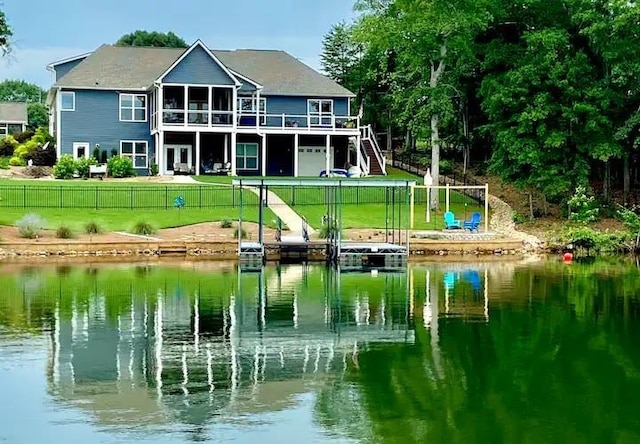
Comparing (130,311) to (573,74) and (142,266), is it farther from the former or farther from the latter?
(573,74)

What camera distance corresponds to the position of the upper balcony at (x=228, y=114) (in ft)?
195

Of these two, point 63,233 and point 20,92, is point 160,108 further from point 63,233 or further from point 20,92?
point 20,92

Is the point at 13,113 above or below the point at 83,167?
above

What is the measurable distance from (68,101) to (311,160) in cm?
1511

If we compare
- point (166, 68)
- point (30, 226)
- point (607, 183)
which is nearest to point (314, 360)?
point (30, 226)

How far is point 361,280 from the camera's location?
34219 millimetres

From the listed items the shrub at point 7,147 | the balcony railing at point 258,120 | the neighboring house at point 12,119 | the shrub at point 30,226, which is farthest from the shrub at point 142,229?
the neighboring house at point 12,119

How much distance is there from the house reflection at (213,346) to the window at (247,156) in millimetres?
32428

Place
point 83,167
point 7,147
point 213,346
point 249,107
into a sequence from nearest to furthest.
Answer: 1. point 213,346
2. point 83,167
3. point 249,107
4. point 7,147

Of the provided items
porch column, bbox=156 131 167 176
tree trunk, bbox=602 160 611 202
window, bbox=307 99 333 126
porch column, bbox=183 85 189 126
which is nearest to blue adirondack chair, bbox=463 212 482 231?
tree trunk, bbox=602 160 611 202

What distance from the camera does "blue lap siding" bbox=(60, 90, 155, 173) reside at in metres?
61.5

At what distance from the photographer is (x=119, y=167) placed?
58.0 metres

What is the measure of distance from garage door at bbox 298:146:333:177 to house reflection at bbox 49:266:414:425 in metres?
32.9

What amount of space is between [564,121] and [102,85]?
27.8 meters
